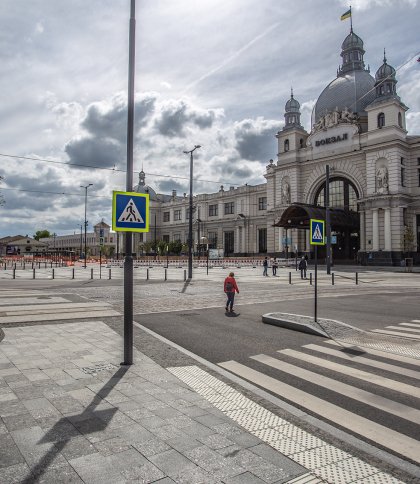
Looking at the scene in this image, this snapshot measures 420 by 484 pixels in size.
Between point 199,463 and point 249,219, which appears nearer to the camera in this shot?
point 199,463

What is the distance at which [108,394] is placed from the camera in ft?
16.7

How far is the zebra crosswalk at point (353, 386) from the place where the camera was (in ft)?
14.0

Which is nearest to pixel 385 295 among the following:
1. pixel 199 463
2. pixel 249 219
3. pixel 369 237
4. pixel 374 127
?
pixel 199 463

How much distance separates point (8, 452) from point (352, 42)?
72.6 meters

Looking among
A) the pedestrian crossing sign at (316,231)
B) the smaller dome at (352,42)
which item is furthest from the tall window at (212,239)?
the pedestrian crossing sign at (316,231)

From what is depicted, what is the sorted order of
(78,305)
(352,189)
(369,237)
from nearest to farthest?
1. (78,305)
2. (369,237)
3. (352,189)

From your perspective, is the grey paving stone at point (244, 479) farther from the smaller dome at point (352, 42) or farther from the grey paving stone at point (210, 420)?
the smaller dome at point (352, 42)

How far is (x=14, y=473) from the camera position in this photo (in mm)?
3232

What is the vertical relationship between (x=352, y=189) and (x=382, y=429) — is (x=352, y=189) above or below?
above

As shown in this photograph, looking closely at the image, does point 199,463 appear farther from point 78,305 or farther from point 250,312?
point 78,305

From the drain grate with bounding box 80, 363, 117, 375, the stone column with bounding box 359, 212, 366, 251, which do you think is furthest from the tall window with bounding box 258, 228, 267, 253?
the drain grate with bounding box 80, 363, 117, 375

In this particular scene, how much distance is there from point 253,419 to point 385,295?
15594 millimetres

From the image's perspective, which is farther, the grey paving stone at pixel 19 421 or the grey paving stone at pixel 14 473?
the grey paving stone at pixel 19 421

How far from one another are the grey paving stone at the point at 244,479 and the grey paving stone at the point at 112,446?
3.44 feet
